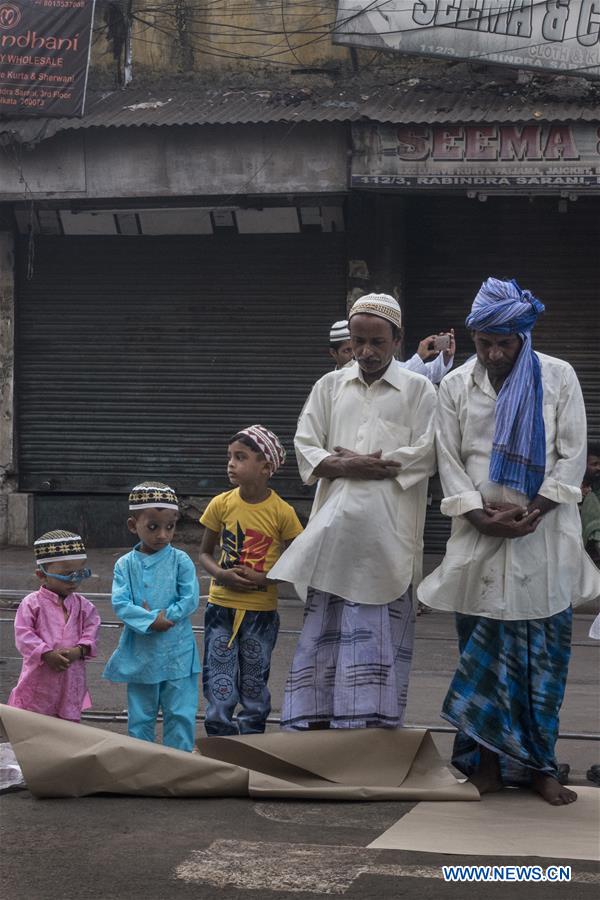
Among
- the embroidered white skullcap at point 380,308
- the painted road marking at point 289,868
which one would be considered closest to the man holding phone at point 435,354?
the embroidered white skullcap at point 380,308

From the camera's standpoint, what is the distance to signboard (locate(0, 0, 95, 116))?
12.4 meters

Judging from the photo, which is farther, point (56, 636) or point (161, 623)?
point (56, 636)

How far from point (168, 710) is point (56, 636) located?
1.81ft

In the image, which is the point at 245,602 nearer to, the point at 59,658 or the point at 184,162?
the point at 59,658

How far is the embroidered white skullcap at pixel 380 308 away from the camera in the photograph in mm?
5016

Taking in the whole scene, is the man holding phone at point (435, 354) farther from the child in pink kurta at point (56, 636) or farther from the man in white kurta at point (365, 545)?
the child in pink kurta at point (56, 636)

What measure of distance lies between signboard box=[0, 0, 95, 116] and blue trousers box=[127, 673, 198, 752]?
27.5 ft

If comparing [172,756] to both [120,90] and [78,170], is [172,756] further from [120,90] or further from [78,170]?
[120,90]

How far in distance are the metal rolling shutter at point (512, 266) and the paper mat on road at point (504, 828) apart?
8450 mm

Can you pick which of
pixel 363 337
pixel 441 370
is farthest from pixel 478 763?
pixel 441 370

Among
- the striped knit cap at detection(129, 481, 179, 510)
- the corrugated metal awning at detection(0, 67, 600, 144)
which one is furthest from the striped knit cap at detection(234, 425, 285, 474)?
the corrugated metal awning at detection(0, 67, 600, 144)

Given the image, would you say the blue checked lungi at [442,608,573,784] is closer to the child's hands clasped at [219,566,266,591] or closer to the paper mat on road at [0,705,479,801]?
the paper mat on road at [0,705,479,801]

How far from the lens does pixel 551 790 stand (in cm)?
461

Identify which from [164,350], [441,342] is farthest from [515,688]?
[164,350]
